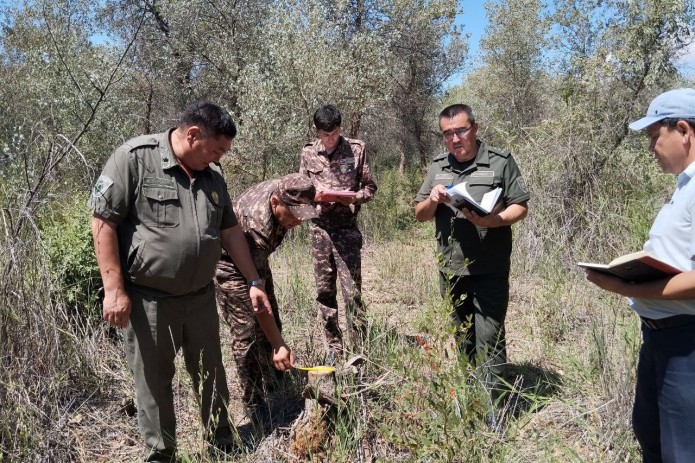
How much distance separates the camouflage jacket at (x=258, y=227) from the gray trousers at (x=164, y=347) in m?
0.39

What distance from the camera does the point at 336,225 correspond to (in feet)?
14.0

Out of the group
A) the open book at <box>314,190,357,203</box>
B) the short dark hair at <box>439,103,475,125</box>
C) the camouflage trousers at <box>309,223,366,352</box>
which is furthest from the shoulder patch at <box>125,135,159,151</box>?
the camouflage trousers at <box>309,223,366,352</box>

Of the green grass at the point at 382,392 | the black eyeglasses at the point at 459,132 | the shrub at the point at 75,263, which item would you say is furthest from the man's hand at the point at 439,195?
the shrub at the point at 75,263

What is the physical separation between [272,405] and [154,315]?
1138mm

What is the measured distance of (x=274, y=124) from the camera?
28.1 feet

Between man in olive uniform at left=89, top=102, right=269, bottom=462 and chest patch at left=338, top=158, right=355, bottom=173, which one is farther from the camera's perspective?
chest patch at left=338, top=158, right=355, bottom=173

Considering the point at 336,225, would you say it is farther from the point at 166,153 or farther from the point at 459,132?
the point at 166,153

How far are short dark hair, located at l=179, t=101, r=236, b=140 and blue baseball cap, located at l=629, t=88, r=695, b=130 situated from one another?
1.76 meters

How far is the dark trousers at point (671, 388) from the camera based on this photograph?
1.85 metres

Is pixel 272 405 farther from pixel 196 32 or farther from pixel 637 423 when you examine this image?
pixel 196 32

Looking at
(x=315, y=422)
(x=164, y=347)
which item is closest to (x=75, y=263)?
(x=164, y=347)

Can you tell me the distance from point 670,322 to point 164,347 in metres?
2.16

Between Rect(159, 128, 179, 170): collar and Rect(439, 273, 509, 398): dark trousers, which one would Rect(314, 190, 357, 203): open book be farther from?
Rect(159, 128, 179, 170): collar

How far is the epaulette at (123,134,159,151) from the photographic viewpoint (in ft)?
8.37
